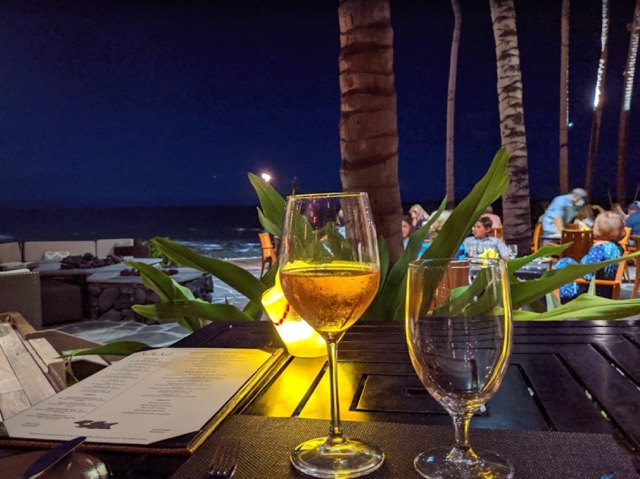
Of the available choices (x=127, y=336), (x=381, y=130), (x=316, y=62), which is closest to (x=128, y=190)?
(x=316, y=62)

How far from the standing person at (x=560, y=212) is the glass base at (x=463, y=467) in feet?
24.3

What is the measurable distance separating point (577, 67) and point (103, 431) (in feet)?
81.9

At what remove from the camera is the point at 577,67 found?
875 inches

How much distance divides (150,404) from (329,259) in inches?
14.0

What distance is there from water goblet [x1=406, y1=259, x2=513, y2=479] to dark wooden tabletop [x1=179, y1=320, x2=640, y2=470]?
0.16 meters

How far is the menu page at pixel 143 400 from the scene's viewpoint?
29.3 inches

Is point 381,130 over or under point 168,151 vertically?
under

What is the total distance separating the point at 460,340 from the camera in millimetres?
618

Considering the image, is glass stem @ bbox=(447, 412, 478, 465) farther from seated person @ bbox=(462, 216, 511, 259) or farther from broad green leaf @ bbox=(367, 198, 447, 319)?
seated person @ bbox=(462, 216, 511, 259)

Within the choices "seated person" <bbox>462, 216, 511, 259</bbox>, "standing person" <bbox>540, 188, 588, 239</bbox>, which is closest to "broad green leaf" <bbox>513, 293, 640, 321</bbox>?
"seated person" <bbox>462, 216, 511, 259</bbox>

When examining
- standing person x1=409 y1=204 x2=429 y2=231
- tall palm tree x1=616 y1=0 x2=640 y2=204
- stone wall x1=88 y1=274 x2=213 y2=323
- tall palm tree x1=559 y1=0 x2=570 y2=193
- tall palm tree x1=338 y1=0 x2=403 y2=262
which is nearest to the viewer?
tall palm tree x1=338 y1=0 x2=403 y2=262

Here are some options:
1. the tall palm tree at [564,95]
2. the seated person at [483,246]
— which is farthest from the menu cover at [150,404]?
the tall palm tree at [564,95]

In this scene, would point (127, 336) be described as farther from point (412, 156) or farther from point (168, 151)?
point (168, 151)

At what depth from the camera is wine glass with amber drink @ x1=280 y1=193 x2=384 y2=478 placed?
0.72m
